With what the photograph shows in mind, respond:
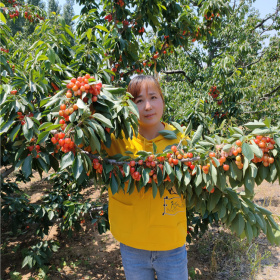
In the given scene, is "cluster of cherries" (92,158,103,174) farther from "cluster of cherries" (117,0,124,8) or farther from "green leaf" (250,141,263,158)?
"cluster of cherries" (117,0,124,8)

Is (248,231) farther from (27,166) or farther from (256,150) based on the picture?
(27,166)

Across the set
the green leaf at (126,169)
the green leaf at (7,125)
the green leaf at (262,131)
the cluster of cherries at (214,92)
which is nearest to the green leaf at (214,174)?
the green leaf at (262,131)

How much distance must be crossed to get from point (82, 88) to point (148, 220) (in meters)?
0.83

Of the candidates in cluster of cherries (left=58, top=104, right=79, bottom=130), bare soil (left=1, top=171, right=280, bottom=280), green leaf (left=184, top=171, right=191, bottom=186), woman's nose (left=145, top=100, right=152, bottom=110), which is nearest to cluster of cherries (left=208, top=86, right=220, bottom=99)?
bare soil (left=1, top=171, right=280, bottom=280)

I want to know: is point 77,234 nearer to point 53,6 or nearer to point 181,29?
point 181,29

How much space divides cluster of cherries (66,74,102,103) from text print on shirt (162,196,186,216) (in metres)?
0.73

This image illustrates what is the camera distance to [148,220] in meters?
1.30

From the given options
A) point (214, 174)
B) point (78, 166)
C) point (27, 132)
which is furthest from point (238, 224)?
point (27, 132)

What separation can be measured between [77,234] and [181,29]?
10.9 ft

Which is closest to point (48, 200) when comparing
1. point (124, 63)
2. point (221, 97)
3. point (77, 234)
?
point (77, 234)

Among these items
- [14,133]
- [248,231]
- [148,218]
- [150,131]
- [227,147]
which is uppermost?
[150,131]

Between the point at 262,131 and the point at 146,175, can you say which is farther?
the point at 146,175

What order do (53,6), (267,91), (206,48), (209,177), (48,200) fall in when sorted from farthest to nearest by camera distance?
(53,6) < (206,48) < (267,91) < (48,200) < (209,177)

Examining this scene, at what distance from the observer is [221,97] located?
11.9 ft
